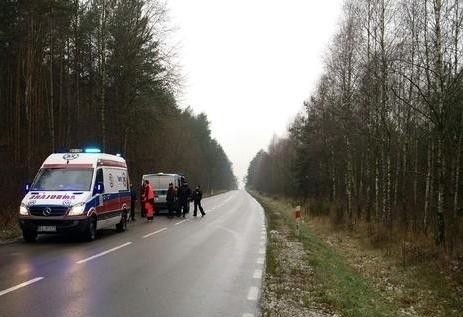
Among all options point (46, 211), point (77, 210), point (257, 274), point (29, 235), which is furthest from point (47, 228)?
point (257, 274)

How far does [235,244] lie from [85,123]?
21.0m

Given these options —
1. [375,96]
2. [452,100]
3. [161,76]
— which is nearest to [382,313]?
[452,100]

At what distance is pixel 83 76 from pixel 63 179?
2040 cm

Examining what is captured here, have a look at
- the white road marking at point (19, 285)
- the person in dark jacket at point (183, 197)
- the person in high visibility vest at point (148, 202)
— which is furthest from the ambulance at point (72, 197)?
the person in dark jacket at point (183, 197)

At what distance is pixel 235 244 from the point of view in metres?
16.3

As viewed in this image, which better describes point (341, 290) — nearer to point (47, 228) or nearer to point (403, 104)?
point (47, 228)

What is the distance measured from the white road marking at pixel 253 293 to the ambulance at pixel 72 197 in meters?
7.30

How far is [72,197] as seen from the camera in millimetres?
15305

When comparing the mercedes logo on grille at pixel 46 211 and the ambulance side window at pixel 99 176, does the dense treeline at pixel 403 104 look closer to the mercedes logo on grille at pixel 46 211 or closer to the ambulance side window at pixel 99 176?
the ambulance side window at pixel 99 176

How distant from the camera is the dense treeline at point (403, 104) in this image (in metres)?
16.2

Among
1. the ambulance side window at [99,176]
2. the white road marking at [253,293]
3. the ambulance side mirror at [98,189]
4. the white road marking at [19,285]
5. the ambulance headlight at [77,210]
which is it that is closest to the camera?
the white road marking at [19,285]

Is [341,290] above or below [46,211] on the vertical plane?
below

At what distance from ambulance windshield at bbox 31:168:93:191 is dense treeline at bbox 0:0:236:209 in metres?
8.72

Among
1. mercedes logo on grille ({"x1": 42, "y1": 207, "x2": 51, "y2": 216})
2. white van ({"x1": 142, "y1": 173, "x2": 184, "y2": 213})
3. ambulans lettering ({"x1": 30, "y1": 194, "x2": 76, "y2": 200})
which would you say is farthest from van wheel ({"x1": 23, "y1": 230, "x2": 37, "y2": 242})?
white van ({"x1": 142, "y1": 173, "x2": 184, "y2": 213})
